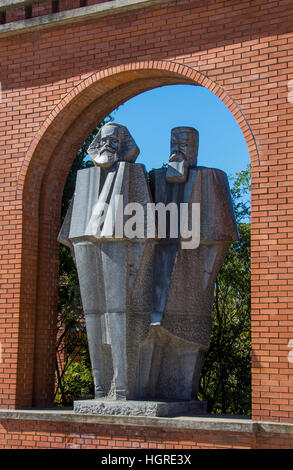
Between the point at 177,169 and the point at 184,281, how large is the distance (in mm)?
1276

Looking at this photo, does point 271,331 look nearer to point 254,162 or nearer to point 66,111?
point 254,162

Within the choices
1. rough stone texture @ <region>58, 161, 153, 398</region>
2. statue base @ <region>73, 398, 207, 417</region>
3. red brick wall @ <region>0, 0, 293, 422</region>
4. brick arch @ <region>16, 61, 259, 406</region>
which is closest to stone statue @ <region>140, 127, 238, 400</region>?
rough stone texture @ <region>58, 161, 153, 398</region>

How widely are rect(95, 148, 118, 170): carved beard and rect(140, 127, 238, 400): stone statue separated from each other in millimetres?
631

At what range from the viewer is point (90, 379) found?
388 inches

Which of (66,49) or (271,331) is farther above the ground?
(66,49)

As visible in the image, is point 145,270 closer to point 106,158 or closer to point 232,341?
point 106,158

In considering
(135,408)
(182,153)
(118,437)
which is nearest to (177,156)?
(182,153)

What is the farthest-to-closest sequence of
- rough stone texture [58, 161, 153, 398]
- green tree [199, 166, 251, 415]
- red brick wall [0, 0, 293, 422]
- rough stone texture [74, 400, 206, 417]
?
green tree [199, 166, 251, 415] < rough stone texture [58, 161, 153, 398] < rough stone texture [74, 400, 206, 417] < red brick wall [0, 0, 293, 422]

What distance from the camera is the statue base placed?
22.2 feet

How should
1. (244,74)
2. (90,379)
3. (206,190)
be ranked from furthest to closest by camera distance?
(90,379) < (206,190) < (244,74)

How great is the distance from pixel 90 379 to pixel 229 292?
97.0 inches

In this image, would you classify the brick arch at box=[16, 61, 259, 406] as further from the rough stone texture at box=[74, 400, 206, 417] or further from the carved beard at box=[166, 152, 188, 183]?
the rough stone texture at box=[74, 400, 206, 417]

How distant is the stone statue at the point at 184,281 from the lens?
729cm
